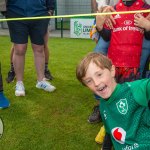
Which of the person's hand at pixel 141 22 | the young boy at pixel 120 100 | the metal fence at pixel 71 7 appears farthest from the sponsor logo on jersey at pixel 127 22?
the metal fence at pixel 71 7

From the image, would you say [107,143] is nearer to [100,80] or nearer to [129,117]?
[129,117]

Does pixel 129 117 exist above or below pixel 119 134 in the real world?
above

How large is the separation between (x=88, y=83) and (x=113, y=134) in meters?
0.35

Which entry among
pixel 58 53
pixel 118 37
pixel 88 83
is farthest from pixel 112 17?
pixel 58 53

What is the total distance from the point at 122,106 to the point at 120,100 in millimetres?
34

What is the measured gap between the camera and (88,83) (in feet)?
5.29

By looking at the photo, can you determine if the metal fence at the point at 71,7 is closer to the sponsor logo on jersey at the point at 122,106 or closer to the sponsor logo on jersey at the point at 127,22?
the sponsor logo on jersey at the point at 127,22

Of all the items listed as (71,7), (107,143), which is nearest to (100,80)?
(107,143)

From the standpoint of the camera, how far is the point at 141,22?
87.7 inches

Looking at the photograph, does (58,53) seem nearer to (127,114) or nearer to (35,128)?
(35,128)

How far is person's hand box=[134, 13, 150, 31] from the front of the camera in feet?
7.30

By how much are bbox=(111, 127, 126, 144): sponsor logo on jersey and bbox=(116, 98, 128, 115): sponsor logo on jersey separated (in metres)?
0.11

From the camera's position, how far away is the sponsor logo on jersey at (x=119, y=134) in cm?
167

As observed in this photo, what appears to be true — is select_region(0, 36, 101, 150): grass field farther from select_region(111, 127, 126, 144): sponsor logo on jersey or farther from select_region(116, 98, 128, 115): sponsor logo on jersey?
select_region(116, 98, 128, 115): sponsor logo on jersey
